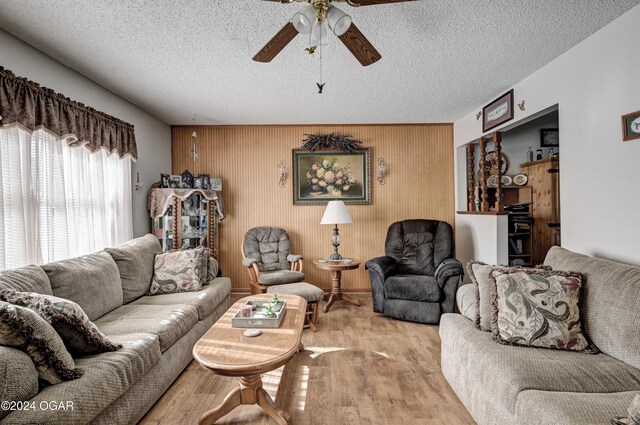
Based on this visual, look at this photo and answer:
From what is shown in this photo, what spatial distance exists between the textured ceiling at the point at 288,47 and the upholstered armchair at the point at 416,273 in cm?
158

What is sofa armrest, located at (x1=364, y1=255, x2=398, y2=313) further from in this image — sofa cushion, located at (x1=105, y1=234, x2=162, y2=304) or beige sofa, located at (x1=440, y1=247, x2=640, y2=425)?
sofa cushion, located at (x1=105, y1=234, x2=162, y2=304)

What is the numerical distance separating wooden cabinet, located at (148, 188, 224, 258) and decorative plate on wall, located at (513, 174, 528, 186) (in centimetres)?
437

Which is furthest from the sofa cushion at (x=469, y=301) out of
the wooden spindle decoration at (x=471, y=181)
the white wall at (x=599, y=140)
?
the wooden spindle decoration at (x=471, y=181)

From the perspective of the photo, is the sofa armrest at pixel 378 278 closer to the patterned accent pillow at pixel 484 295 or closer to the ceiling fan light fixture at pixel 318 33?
the patterned accent pillow at pixel 484 295

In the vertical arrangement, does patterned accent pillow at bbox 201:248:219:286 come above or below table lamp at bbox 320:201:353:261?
below

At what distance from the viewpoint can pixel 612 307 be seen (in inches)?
70.1

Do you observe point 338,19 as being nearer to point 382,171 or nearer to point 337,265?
point 337,265

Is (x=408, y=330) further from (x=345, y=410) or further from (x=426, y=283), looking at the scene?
(x=345, y=410)

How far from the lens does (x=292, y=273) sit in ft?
13.0

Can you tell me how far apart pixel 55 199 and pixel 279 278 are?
2210 mm

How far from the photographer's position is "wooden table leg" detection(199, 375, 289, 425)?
6.28ft

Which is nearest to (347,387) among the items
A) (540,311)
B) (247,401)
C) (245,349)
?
(247,401)

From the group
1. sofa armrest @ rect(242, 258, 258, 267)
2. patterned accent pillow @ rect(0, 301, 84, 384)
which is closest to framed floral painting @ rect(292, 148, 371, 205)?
sofa armrest @ rect(242, 258, 258, 267)

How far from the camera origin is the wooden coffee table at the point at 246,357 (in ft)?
5.57
